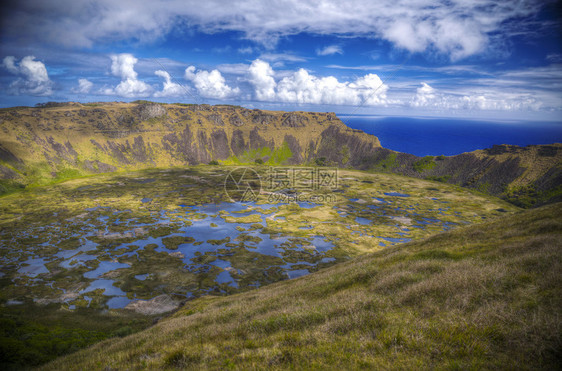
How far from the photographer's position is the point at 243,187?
469ft

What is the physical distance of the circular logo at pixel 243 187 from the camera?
11962 centimetres

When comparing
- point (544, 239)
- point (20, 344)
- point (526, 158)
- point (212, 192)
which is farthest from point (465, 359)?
point (526, 158)

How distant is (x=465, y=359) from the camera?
6430mm

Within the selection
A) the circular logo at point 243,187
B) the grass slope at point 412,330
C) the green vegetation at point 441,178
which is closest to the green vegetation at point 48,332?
the grass slope at point 412,330

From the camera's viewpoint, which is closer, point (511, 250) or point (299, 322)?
point (299, 322)

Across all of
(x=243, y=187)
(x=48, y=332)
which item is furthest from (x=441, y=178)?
(x=48, y=332)

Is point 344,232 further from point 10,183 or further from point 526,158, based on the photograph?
point 10,183

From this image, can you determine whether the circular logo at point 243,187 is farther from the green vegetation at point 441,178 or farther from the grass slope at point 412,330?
the green vegetation at point 441,178

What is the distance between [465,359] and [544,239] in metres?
13.8

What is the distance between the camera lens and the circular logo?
120 meters
